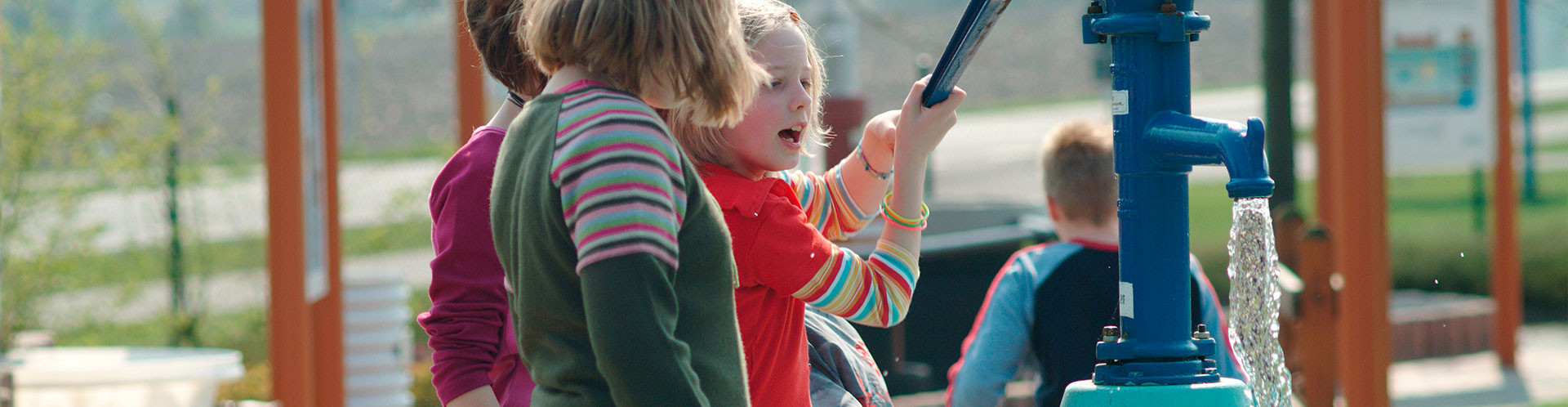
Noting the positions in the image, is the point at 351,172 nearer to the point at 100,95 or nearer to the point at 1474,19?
the point at 100,95

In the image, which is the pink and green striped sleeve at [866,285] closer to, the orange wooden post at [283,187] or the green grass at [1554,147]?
the orange wooden post at [283,187]

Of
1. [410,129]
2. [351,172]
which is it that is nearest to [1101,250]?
[351,172]

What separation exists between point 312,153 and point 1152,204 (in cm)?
280

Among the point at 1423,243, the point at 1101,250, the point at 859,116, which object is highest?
the point at 859,116

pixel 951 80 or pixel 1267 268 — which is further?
pixel 951 80

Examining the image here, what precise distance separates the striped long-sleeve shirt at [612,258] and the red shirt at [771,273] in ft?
0.72

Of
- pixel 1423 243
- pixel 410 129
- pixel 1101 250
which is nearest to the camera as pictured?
pixel 1101 250

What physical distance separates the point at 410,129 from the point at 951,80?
16975mm

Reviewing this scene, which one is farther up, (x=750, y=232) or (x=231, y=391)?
(x=750, y=232)

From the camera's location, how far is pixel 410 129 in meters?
17.7

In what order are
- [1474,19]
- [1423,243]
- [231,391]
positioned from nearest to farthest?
[231,391] → [1474,19] → [1423,243]

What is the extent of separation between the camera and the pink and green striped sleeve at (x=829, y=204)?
183 cm

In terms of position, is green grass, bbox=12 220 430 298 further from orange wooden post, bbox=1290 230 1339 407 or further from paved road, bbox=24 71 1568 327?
orange wooden post, bbox=1290 230 1339 407

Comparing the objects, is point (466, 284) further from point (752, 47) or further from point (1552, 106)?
point (1552, 106)
